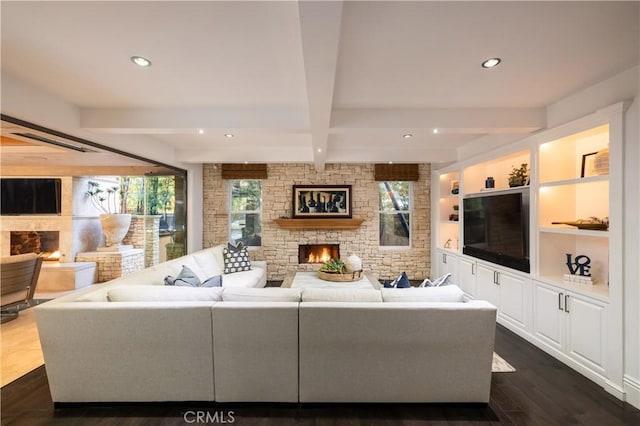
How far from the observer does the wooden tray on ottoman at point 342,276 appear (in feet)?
13.7

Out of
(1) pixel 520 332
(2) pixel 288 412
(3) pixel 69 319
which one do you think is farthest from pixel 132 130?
(1) pixel 520 332

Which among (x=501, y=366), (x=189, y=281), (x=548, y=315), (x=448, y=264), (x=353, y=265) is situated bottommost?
(x=501, y=366)

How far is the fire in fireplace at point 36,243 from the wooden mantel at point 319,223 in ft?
14.2

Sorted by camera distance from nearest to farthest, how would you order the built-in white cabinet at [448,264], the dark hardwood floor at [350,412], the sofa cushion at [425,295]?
the dark hardwood floor at [350,412], the sofa cushion at [425,295], the built-in white cabinet at [448,264]

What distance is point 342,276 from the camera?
4.20 m

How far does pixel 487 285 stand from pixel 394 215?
98.5 inches

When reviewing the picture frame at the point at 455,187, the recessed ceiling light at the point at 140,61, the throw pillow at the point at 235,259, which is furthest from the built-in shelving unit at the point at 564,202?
the throw pillow at the point at 235,259

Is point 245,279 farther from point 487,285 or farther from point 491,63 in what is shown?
point 491,63

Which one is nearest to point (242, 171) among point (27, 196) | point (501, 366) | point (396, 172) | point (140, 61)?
point (396, 172)

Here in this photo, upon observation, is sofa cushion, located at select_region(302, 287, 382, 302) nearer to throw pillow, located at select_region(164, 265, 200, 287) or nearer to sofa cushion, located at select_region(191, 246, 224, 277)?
throw pillow, located at select_region(164, 265, 200, 287)

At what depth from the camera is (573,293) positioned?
2574 mm

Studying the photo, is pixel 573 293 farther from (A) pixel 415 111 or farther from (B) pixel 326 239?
(B) pixel 326 239

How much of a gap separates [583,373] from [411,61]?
308 cm

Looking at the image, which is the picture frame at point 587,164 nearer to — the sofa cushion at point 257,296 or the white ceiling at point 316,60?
the white ceiling at point 316,60
